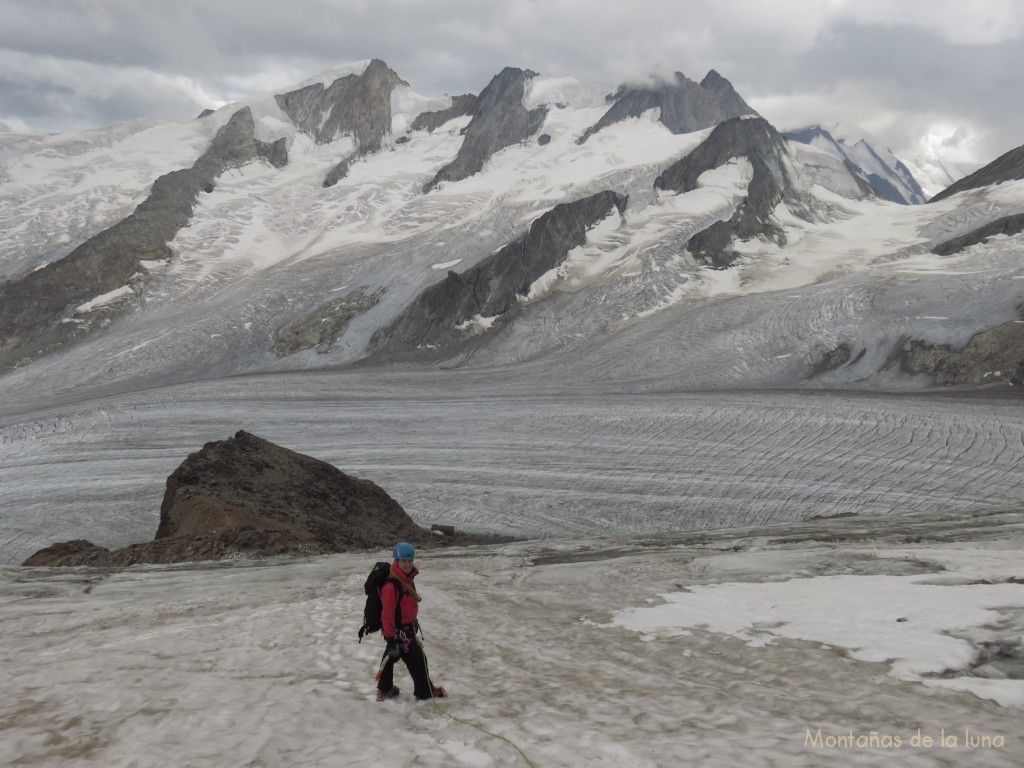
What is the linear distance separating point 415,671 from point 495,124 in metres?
101

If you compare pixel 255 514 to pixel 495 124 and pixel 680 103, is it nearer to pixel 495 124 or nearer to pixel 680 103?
pixel 495 124

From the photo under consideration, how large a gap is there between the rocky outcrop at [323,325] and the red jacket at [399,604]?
Result: 2103 inches

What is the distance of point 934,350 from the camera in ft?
128

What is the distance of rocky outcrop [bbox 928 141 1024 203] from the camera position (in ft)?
204

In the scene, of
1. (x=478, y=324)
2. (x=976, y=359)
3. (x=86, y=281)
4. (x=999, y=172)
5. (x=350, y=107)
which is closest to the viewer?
(x=976, y=359)

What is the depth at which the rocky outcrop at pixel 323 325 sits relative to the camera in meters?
58.1

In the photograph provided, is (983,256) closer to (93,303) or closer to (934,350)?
(934,350)

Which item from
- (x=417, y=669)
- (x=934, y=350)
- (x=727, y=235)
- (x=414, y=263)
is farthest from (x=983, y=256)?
(x=417, y=669)

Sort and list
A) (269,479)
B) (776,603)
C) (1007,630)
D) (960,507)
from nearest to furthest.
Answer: (1007,630) → (776,603) → (269,479) → (960,507)

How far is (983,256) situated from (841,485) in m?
32.1

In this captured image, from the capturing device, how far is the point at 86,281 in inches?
2712

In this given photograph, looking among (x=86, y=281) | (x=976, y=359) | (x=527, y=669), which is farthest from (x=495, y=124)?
(x=527, y=669)

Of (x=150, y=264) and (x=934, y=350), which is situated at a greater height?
(x=150, y=264)

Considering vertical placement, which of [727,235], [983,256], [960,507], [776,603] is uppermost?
[727,235]
